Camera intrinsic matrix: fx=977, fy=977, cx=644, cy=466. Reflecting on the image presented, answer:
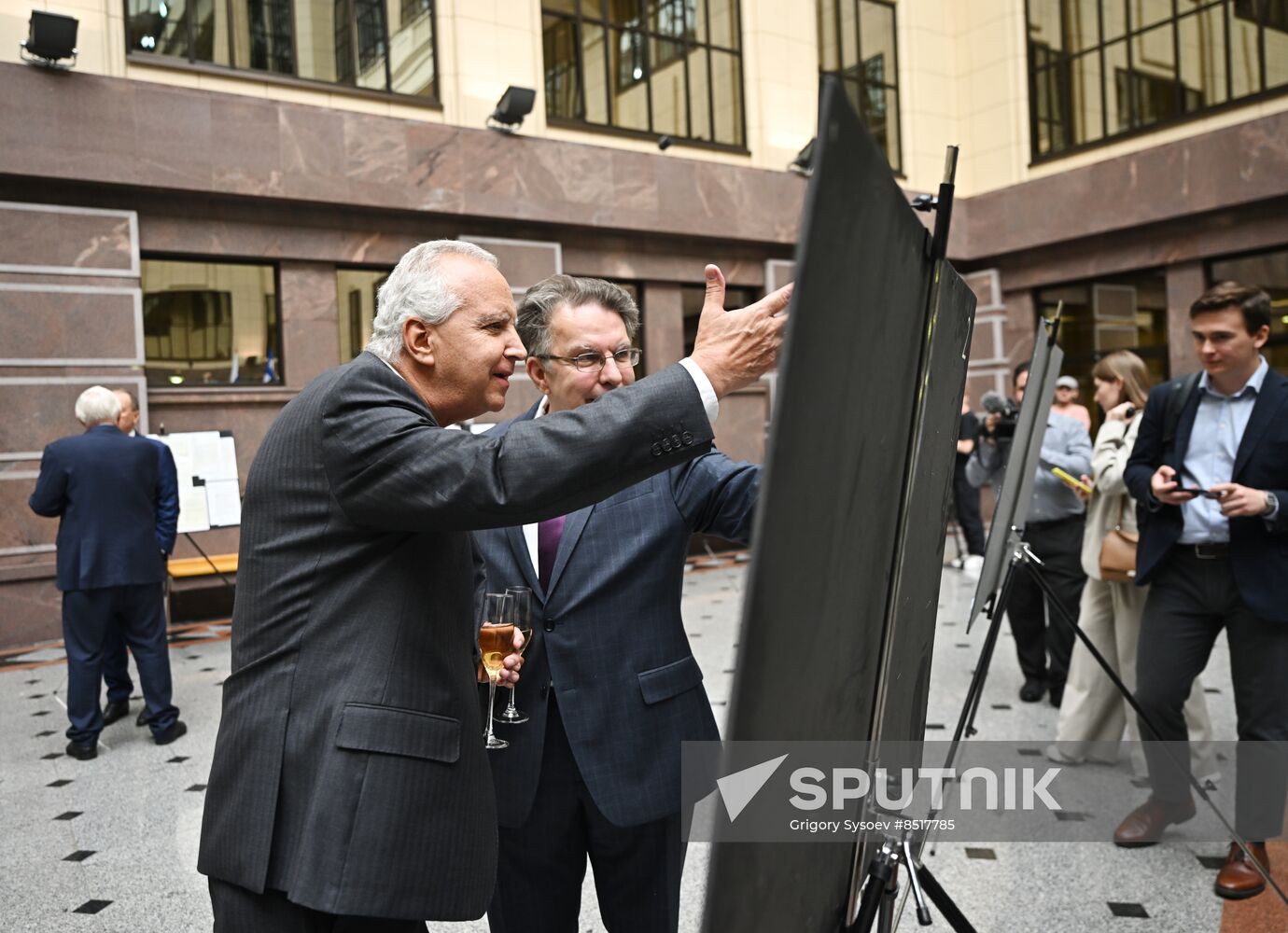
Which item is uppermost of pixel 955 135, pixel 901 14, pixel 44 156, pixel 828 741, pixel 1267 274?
pixel 901 14

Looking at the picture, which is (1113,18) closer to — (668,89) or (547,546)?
(668,89)

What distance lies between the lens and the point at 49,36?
812cm

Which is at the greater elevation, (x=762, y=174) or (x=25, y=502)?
(x=762, y=174)

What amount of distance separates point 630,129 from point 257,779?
1149cm

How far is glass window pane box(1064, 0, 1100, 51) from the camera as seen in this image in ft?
43.2

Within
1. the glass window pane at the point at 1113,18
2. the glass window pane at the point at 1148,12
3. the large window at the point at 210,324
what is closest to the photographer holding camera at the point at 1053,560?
the large window at the point at 210,324

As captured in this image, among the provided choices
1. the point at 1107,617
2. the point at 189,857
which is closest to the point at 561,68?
the point at 1107,617

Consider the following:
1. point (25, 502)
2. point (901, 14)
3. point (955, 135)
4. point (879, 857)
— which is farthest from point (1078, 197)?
point (879, 857)

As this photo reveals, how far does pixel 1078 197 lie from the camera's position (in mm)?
13109

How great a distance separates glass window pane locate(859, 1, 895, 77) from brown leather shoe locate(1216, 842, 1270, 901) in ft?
42.3

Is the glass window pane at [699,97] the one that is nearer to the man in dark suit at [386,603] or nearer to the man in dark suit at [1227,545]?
the man in dark suit at [1227,545]

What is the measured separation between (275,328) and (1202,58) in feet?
37.5

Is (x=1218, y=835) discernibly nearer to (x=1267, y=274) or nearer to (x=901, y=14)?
(x=1267, y=274)

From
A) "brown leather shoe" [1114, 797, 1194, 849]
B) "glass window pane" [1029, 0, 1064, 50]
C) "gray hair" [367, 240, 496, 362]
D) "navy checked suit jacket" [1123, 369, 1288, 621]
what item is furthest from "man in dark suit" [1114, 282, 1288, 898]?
"glass window pane" [1029, 0, 1064, 50]
